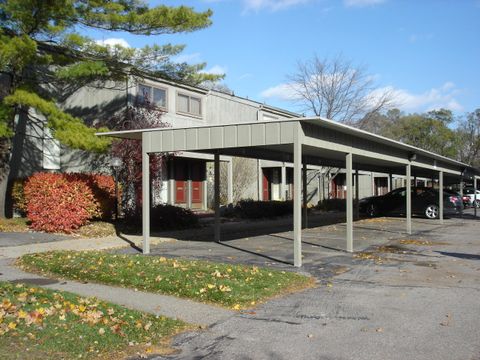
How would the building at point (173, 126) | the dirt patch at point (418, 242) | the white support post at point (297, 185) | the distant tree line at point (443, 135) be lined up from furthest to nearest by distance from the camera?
1. the distant tree line at point (443, 135)
2. the building at point (173, 126)
3. the dirt patch at point (418, 242)
4. the white support post at point (297, 185)

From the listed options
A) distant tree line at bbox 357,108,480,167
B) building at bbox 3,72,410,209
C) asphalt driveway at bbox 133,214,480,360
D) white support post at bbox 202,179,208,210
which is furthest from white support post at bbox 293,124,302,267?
distant tree line at bbox 357,108,480,167

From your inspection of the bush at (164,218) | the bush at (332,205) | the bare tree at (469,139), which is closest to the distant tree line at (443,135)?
the bare tree at (469,139)

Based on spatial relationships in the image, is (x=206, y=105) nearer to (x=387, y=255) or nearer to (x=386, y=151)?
(x=386, y=151)

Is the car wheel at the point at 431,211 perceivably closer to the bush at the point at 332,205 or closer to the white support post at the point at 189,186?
the bush at the point at 332,205

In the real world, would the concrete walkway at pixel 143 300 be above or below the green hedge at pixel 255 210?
below

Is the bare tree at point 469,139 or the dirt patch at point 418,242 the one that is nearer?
the dirt patch at point 418,242

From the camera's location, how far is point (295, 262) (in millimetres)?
10031

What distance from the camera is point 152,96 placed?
2131 cm

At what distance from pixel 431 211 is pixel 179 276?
60.1 feet

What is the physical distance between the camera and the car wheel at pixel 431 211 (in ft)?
78.8

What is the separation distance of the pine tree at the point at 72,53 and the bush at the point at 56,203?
4.58 ft

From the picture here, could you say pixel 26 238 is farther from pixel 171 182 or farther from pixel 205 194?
pixel 205 194

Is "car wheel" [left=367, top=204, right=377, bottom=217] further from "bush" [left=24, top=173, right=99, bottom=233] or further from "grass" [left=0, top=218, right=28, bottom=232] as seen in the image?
"grass" [left=0, top=218, right=28, bottom=232]

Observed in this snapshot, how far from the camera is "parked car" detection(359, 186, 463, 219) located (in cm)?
2412
